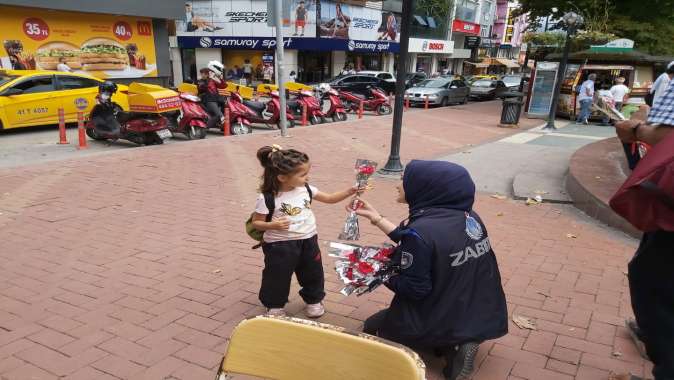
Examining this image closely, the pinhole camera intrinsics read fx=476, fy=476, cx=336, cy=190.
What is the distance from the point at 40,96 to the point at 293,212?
36.1ft

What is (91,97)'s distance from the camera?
12383 millimetres

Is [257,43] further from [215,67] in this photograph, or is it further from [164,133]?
[164,133]

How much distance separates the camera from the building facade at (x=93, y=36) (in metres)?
15.7

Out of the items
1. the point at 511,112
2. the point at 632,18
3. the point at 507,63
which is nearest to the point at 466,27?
the point at 507,63

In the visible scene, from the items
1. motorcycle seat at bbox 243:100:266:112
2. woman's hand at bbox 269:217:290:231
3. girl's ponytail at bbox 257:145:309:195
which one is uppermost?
girl's ponytail at bbox 257:145:309:195

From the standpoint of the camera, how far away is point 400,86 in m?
7.23

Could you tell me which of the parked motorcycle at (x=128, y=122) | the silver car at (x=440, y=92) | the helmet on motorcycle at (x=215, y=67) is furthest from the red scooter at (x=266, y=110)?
the silver car at (x=440, y=92)

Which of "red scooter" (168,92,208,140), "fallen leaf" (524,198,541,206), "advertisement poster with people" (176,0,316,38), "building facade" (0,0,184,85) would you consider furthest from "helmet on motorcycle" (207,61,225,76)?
"advertisement poster with people" (176,0,316,38)

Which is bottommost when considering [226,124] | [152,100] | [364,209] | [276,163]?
[226,124]

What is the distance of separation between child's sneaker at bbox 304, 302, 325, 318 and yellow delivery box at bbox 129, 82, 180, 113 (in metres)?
7.38

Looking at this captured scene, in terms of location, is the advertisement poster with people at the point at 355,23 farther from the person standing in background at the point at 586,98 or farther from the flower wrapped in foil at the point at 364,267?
the flower wrapped in foil at the point at 364,267

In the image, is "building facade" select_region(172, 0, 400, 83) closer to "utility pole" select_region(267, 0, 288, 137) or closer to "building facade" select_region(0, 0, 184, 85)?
"building facade" select_region(0, 0, 184, 85)

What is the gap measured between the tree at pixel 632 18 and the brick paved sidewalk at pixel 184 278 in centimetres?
1713

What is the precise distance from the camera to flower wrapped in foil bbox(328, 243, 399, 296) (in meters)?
2.58
